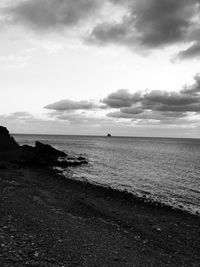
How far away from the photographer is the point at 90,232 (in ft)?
48.3

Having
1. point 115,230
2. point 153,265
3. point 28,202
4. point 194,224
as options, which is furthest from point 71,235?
point 194,224

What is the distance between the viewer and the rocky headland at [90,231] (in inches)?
436

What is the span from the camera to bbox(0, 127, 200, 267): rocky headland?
36.3ft

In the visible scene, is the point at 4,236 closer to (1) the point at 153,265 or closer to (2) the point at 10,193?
(1) the point at 153,265

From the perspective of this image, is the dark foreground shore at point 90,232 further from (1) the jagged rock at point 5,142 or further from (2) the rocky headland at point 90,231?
(1) the jagged rock at point 5,142

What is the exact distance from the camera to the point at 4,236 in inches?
470

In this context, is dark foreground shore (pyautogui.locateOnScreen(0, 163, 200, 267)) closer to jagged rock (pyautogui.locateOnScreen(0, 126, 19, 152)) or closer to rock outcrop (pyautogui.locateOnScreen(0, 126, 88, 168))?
rock outcrop (pyautogui.locateOnScreen(0, 126, 88, 168))

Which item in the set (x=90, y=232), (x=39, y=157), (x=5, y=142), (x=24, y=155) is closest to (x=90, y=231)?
(x=90, y=232)

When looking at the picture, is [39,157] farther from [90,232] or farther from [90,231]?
[90,232]

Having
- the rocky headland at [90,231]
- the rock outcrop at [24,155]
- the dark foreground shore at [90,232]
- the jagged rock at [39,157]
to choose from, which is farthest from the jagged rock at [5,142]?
the dark foreground shore at [90,232]

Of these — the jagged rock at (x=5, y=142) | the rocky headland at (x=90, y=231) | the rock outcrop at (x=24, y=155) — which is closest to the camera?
the rocky headland at (x=90, y=231)

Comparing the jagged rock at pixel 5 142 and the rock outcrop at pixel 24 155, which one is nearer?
the rock outcrop at pixel 24 155

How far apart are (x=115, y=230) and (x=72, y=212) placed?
4.22 m

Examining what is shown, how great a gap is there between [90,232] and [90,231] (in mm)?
180
